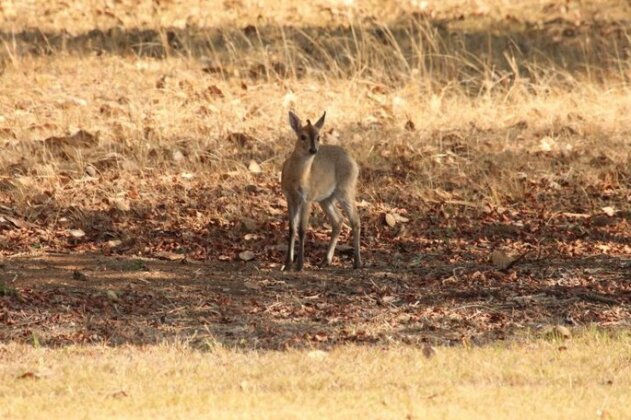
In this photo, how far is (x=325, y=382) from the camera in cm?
679

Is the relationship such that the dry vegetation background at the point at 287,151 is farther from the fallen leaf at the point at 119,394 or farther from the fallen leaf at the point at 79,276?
the fallen leaf at the point at 119,394

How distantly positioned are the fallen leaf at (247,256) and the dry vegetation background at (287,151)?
13 millimetres

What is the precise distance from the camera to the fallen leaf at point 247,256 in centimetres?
998

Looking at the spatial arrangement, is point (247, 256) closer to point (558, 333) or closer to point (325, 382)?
point (558, 333)

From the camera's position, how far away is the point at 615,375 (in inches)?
276

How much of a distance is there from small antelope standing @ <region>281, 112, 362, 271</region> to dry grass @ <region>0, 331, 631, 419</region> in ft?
7.61

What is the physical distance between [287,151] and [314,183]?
262 centimetres

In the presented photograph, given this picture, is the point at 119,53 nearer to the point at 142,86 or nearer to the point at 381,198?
the point at 142,86

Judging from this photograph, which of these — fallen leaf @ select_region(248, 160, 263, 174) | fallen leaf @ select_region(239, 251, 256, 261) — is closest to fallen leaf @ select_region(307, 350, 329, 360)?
fallen leaf @ select_region(239, 251, 256, 261)

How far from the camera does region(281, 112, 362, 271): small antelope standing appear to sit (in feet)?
31.4

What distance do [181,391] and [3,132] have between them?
6432 millimetres

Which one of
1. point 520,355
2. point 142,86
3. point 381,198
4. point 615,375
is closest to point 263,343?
point 520,355

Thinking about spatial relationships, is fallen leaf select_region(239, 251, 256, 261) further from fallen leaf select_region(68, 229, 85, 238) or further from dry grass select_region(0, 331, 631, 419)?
dry grass select_region(0, 331, 631, 419)

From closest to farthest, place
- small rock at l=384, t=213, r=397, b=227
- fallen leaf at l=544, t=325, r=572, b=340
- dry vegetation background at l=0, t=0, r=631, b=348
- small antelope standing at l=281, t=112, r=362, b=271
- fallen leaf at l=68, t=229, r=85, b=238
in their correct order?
fallen leaf at l=544, t=325, r=572, b=340 → dry vegetation background at l=0, t=0, r=631, b=348 → small antelope standing at l=281, t=112, r=362, b=271 → fallen leaf at l=68, t=229, r=85, b=238 → small rock at l=384, t=213, r=397, b=227
